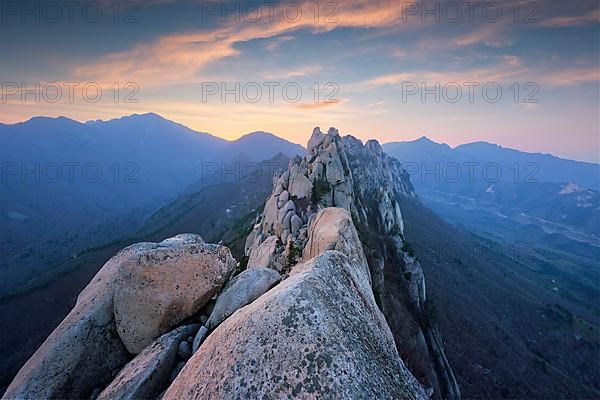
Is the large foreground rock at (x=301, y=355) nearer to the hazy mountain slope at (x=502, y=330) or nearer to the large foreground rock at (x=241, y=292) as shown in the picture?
the large foreground rock at (x=241, y=292)

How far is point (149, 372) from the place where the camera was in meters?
11.7

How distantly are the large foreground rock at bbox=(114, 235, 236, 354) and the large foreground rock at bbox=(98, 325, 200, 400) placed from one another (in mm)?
1063

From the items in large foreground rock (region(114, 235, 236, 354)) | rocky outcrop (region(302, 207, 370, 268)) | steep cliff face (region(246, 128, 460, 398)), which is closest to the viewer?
large foreground rock (region(114, 235, 236, 354))

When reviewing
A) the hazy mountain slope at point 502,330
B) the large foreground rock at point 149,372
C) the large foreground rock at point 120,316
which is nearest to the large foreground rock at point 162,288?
the large foreground rock at point 120,316

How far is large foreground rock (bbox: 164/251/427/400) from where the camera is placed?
6910mm

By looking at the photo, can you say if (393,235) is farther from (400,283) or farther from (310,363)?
(310,363)

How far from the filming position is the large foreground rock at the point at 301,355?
22.7 feet

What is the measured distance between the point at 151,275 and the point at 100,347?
3.59 metres

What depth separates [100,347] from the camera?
14047mm

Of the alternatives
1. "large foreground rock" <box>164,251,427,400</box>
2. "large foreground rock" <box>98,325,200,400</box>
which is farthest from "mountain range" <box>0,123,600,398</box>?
"large foreground rock" <box>98,325,200,400</box>

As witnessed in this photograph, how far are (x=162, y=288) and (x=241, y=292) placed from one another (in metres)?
3.69

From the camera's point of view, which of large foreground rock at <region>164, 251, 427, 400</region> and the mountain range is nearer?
large foreground rock at <region>164, 251, 427, 400</region>

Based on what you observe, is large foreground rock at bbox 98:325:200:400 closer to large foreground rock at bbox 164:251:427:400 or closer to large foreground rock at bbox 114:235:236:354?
large foreground rock at bbox 114:235:236:354

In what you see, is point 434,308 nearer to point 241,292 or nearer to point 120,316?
point 241,292
